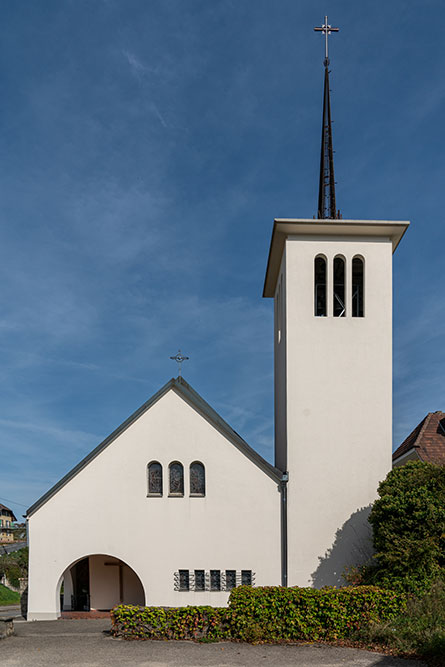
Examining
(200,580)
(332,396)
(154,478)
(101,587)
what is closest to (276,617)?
(200,580)

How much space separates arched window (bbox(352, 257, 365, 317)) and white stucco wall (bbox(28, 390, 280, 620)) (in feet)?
21.3

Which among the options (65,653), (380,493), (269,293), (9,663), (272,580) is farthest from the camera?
(269,293)

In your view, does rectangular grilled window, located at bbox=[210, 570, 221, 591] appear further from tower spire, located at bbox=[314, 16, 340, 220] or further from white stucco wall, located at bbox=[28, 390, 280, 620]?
tower spire, located at bbox=[314, 16, 340, 220]

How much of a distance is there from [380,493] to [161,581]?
7406mm

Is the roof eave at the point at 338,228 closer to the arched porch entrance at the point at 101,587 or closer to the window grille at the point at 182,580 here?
the window grille at the point at 182,580

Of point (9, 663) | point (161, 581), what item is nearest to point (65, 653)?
point (9, 663)

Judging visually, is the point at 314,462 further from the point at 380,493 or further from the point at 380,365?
the point at 380,365

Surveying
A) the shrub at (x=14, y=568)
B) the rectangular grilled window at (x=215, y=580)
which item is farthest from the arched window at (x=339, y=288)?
the shrub at (x=14, y=568)

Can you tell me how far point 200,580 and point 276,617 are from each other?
17.1ft

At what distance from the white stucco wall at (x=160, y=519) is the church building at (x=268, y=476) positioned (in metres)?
0.03

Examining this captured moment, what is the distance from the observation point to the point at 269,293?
27.0 meters

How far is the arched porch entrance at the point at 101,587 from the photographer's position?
22.5 metres

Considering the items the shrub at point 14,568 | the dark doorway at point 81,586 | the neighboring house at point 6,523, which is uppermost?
the dark doorway at point 81,586

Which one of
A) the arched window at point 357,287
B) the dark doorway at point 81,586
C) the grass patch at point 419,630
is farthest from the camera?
the dark doorway at point 81,586
